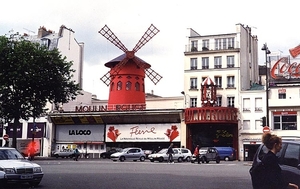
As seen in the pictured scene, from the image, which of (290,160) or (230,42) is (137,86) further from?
(290,160)

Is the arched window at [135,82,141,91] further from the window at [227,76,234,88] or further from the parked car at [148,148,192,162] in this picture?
the parked car at [148,148,192,162]

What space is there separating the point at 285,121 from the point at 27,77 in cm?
2438

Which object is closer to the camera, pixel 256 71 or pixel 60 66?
pixel 60 66

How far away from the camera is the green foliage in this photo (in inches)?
1302

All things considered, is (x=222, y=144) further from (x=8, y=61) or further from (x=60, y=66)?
(x=8, y=61)

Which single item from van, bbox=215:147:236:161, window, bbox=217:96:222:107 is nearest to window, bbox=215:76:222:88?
window, bbox=217:96:222:107

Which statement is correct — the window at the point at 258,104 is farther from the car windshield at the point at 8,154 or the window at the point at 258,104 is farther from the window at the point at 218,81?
the car windshield at the point at 8,154

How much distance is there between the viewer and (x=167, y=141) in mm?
46938

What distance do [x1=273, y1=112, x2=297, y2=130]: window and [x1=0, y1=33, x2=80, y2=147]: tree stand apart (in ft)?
66.8

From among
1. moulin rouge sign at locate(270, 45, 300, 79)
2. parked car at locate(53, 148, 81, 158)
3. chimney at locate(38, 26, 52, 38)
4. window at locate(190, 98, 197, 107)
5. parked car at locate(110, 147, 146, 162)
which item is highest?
chimney at locate(38, 26, 52, 38)

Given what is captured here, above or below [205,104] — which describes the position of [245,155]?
below

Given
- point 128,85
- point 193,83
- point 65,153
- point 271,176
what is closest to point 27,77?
point 65,153

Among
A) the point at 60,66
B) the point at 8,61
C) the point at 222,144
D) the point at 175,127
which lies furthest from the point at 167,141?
the point at 8,61

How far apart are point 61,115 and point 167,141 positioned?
43.5ft
